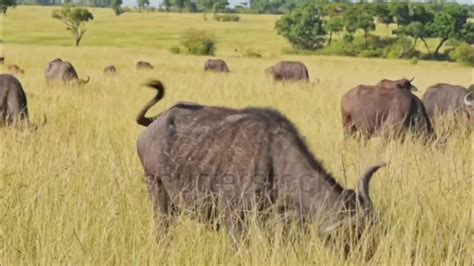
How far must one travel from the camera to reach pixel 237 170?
523 centimetres

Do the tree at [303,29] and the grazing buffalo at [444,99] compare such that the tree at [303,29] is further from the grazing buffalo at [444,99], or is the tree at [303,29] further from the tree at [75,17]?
the grazing buffalo at [444,99]

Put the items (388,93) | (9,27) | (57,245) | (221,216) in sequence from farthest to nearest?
(9,27) → (388,93) → (221,216) → (57,245)

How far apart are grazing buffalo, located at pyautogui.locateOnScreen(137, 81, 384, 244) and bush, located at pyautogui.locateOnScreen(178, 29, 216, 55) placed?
60025mm

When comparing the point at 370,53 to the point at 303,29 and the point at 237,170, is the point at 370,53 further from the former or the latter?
the point at 237,170

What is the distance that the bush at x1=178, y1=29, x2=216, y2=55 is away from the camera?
65750mm

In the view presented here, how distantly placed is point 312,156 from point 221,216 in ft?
2.36

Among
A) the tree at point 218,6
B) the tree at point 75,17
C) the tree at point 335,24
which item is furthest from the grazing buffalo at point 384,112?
the tree at point 218,6

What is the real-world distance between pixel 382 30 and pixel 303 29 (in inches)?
641

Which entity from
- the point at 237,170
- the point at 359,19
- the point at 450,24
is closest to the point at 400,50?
the point at 450,24

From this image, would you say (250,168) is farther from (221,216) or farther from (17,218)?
(17,218)

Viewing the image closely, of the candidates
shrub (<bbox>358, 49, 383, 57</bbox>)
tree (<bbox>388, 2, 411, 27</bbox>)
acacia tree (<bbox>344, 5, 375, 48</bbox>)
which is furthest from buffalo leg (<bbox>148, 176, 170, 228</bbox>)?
tree (<bbox>388, 2, 411, 27</bbox>)

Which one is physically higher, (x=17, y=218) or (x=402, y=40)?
(x=17, y=218)

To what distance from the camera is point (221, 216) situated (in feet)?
16.4

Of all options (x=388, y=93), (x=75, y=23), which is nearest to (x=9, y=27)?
(x=75, y=23)
